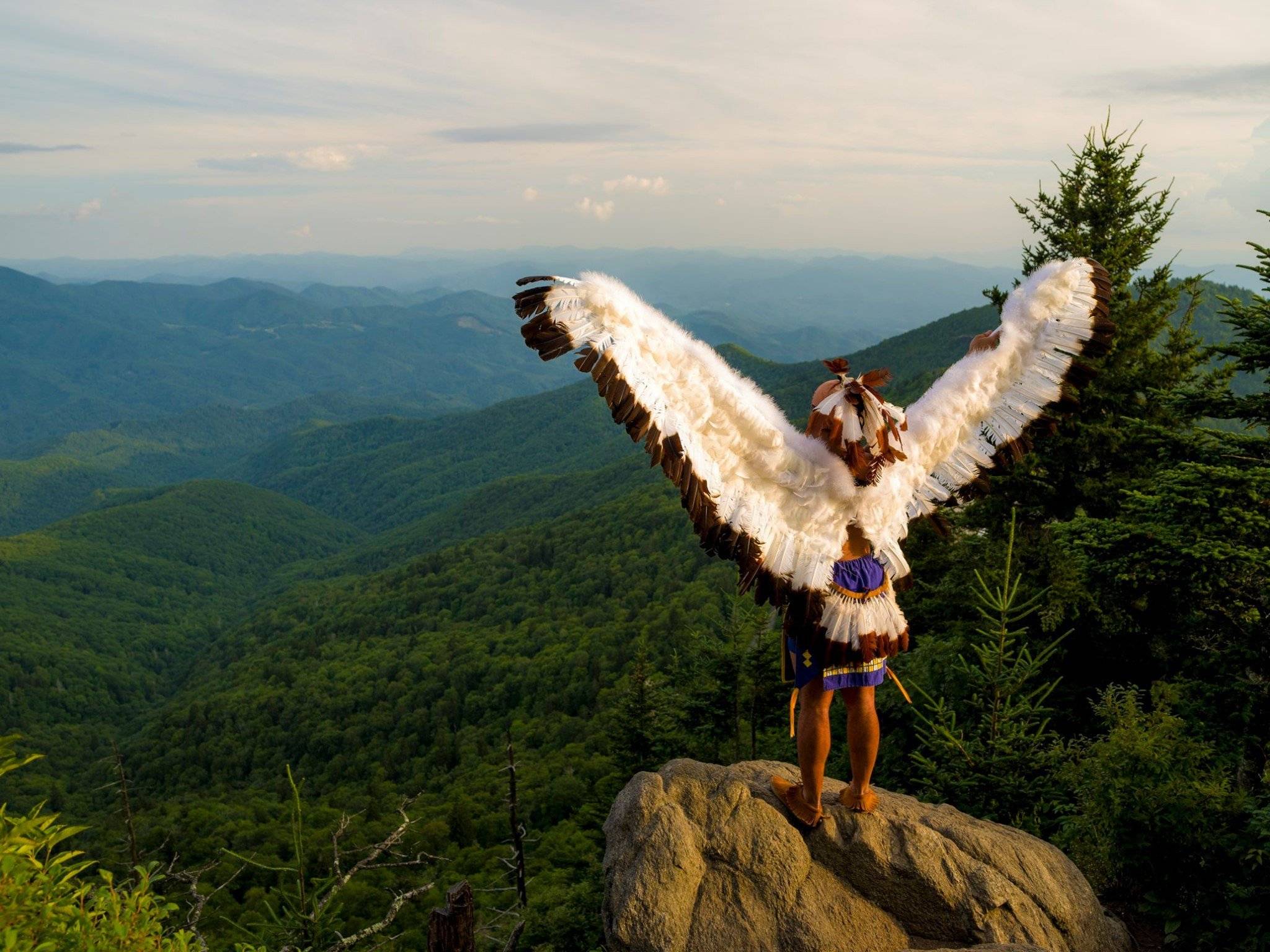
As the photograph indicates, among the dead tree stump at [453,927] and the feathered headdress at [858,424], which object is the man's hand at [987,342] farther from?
the dead tree stump at [453,927]

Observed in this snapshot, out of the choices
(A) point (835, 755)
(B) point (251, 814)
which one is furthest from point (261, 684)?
(A) point (835, 755)

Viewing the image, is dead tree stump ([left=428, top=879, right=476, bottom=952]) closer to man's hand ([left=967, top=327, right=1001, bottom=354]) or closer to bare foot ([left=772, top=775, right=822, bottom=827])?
bare foot ([left=772, top=775, right=822, bottom=827])

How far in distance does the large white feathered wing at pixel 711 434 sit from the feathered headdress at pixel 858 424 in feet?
0.29

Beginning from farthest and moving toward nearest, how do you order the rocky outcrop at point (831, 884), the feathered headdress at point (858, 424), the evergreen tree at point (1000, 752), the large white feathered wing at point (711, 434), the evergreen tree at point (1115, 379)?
the evergreen tree at point (1115, 379) → the evergreen tree at point (1000, 752) → the rocky outcrop at point (831, 884) → the feathered headdress at point (858, 424) → the large white feathered wing at point (711, 434)

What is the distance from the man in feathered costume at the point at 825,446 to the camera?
4.20m

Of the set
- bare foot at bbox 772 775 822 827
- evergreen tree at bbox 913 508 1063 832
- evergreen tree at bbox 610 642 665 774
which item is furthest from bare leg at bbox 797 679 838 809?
evergreen tree at bbox 610 642 665 774

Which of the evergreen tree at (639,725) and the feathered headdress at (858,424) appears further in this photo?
the evergreen tree at (639,725)

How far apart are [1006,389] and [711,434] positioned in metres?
2.48

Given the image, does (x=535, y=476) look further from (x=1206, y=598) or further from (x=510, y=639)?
(x=1206, y=598)

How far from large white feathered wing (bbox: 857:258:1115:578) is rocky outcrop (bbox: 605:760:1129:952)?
6.50 feet

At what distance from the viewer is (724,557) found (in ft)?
15.4

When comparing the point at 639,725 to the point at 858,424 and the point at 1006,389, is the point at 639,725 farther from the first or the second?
the point at 858,424

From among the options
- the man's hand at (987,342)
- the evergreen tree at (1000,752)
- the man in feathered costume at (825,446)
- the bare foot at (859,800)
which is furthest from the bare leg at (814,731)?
the man's hand at (987,342)

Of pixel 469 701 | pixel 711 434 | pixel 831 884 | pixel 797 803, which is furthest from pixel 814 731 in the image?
pixel 469 701
